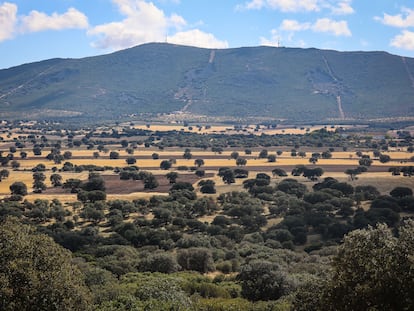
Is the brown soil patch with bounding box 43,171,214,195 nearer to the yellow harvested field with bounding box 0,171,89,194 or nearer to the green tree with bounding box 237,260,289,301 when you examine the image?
the yellow harvested field with bounding box 0,171,89,194

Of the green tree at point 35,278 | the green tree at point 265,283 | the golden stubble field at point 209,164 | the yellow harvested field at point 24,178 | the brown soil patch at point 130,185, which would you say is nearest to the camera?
the green tree at point 35,278

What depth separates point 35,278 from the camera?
1561cm

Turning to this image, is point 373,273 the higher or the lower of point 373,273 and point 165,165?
the higher

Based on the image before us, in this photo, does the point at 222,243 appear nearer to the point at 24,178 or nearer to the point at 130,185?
the point at 130,185

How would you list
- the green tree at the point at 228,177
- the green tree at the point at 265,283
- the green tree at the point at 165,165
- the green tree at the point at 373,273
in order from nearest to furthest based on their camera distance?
the green tree at the point at 373,273 → the green tree at the point at 265,283 → the green tree at the point at 228,177 → the green tree at the point at 165,165

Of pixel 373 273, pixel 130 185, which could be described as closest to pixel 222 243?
pixel 373 273

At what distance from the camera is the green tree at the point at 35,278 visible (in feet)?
50.4

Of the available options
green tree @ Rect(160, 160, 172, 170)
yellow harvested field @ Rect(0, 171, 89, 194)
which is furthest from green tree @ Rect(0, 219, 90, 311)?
green tree @ Rect(160, 160, 172, 170)

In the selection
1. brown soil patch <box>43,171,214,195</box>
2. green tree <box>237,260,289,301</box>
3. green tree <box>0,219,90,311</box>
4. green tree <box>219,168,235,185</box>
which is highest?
green tree <box>0,219,90,311</box>

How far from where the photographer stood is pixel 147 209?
57.7m

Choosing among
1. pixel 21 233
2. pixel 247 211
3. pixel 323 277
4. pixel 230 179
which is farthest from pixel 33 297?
pixel 230 179

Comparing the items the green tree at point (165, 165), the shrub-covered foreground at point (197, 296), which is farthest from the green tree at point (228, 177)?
the shrub-covered foreground at point (197, 296)

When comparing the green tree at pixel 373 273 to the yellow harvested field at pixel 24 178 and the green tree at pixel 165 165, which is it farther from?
the green tree at pixel 165 165

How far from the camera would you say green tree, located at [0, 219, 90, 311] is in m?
15.4
